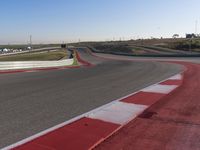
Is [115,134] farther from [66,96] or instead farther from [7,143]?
[66,96]

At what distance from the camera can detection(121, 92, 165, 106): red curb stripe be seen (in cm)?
752

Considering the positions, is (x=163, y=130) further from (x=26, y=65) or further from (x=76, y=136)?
(x=26, y=65)

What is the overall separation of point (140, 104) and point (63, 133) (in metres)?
2.95

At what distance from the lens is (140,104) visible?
23.8ft

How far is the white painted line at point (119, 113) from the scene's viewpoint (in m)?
5.77

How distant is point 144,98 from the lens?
8102mm

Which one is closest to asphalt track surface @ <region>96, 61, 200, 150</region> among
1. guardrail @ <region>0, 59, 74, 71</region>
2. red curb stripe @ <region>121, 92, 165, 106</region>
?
red curb stripe @ <region>121, 92, 165, 106</region>

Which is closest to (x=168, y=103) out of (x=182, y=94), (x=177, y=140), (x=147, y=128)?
(x=182, y=94)

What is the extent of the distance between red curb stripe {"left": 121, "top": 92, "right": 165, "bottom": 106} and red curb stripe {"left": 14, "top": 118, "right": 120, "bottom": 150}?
222 cm

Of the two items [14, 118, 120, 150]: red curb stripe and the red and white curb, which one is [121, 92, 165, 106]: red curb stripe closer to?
the red and white curb

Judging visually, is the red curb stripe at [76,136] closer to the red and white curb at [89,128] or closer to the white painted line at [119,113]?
the red and white curb at [89,128]

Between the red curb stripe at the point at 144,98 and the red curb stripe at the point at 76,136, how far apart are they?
2215mm

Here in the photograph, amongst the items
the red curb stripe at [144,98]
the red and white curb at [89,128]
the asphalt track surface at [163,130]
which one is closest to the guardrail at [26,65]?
the red curb stripe at [144,98]

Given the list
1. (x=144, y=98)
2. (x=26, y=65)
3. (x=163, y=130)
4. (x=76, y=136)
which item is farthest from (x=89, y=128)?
(x=26, y=65)
